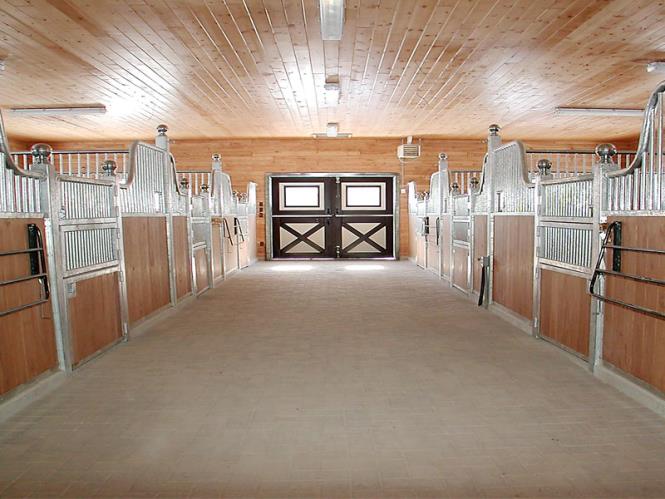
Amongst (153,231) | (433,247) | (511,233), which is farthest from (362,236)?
(153,231)

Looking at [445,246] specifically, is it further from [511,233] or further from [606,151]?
[606,151]

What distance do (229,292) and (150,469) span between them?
4649mm

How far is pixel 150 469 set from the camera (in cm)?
195

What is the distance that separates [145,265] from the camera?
4.53 m

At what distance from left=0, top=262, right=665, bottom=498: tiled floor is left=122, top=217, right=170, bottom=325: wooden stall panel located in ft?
1.35

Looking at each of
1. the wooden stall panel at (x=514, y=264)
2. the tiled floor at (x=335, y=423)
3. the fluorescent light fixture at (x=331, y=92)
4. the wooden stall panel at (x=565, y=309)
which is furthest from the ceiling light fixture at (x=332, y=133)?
the wooden stall panel at (x=565, y=309)

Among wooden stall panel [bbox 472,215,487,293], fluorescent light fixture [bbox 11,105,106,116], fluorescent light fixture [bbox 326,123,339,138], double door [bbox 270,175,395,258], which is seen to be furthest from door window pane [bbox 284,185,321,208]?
wooden stall panel [bbox 472,215,487,293]

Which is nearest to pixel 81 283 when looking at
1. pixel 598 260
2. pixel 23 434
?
pixel 23 434

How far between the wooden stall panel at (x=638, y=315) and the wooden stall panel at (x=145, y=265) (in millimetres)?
3625

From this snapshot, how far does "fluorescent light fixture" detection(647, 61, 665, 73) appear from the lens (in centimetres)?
533

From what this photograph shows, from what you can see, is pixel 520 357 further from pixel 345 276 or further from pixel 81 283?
pixel 345 276

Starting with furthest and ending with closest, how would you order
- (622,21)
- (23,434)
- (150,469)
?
1. (622,21)
2. (23,434)
3. (150,469)

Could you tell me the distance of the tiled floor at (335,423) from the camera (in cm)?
185

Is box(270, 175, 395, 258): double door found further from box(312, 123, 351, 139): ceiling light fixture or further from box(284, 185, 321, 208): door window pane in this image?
box(312, 123, 351, 139): ceiling light fixture
